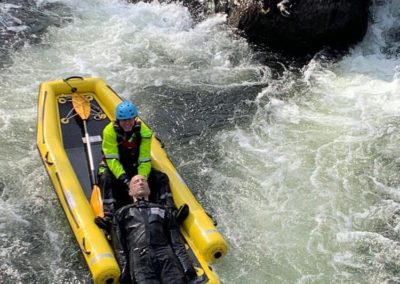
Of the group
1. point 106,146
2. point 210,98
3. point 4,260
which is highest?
point 106,146

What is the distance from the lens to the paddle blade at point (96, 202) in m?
5.94

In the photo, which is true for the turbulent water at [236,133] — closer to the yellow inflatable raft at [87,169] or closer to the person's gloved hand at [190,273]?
the yellow inflatable raft at [87,169]

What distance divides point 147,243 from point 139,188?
2.17 feet

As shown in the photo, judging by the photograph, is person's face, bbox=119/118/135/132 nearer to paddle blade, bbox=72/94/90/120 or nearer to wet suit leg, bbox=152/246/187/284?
wet suit leg, bbox=152/246/187/284

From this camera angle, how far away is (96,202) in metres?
6.07

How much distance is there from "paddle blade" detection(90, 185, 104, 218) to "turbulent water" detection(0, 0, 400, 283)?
29.7 inches

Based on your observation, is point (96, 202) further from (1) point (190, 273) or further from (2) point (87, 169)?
(1) point (190, 273)

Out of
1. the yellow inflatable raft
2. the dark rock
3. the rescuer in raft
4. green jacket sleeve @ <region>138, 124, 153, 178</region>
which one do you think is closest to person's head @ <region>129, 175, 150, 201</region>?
the rescuer in raft

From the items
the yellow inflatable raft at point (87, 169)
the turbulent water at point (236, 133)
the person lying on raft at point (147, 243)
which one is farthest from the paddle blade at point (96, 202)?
the turbulent water at point (236, 133)

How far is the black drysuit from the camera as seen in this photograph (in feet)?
17.0

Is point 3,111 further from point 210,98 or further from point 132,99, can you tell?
point 210,98

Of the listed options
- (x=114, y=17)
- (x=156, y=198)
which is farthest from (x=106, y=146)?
(x=114, y=17)

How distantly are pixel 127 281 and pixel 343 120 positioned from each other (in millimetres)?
5584

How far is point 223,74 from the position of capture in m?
10.6
